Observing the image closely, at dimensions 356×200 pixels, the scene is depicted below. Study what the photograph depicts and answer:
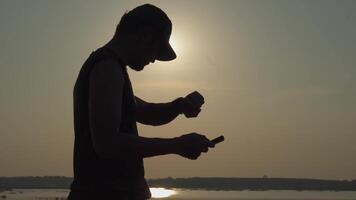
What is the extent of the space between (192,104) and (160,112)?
0.77 feet

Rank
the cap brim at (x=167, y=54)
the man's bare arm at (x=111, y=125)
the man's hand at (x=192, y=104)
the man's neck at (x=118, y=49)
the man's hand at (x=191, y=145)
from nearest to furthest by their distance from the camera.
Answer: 1. the man's bare arm at (x=111, y=125)
2. the man's hand at (x=191, y=145)
3. the man's neck at (x=118, y=49)
4. the cap brim at (x=167, y=54)
5. the man's hand at (x=192, y=104)

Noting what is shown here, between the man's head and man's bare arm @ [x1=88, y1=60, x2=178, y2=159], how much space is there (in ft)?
0.83

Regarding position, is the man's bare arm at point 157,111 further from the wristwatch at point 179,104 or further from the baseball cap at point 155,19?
the baseball cap at point 155,19

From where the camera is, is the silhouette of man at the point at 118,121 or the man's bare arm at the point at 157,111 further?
the man's bare arm at the point at 157,111

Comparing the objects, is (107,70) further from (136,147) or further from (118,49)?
(136,147)

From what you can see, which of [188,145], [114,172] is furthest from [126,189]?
[188,145]

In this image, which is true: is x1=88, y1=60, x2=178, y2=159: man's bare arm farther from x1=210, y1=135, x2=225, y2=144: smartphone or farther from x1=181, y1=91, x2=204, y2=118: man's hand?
x1=181, y1=91, x2=204, y2=118: man's hand

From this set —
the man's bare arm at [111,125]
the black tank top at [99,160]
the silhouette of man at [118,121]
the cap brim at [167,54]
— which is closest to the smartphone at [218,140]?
the silhouette of man at [118,121]

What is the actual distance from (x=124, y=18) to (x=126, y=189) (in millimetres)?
987

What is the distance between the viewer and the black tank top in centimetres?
450

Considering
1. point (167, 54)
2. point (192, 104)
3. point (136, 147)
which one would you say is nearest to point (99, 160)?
point (136, 147)

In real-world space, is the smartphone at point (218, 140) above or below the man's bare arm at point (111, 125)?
below

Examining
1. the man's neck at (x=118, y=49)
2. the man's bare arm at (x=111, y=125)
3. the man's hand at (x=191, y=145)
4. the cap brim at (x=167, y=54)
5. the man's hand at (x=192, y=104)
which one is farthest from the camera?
the man's hand at (x=192, y=104)

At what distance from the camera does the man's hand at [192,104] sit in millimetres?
5285
